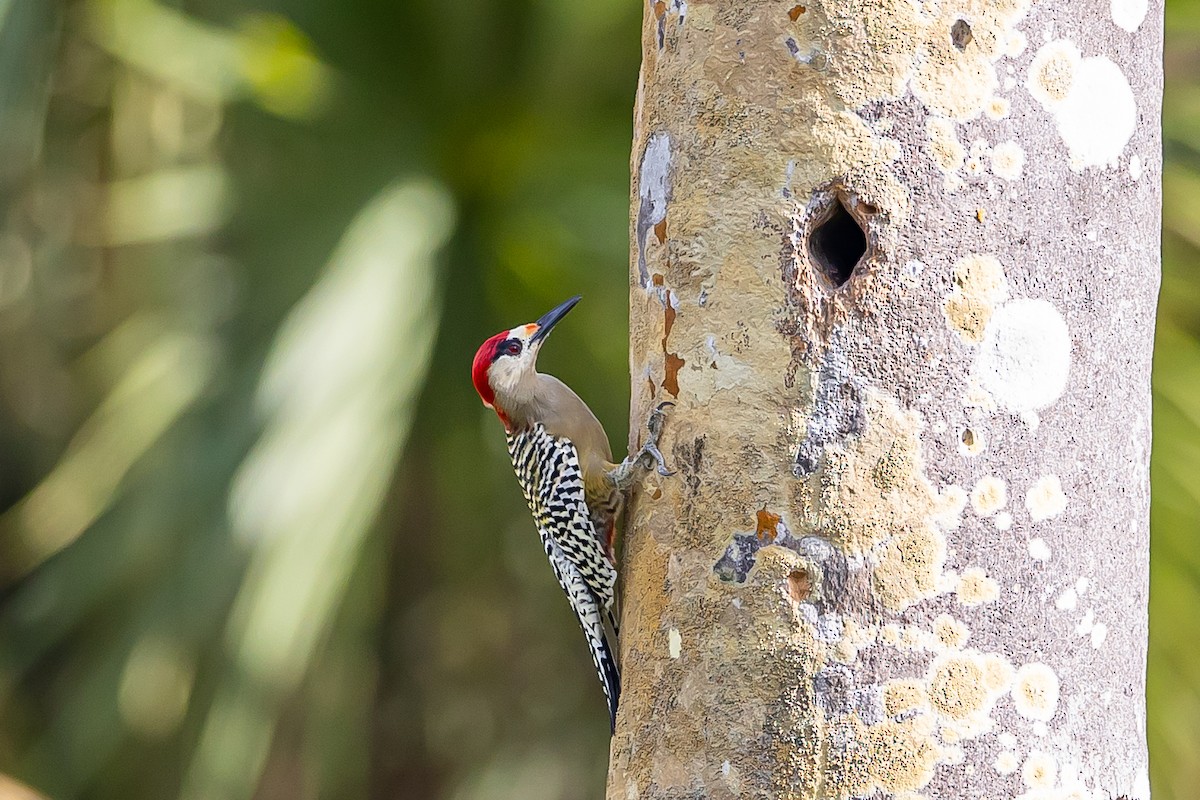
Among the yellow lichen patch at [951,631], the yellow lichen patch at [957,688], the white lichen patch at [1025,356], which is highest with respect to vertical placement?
the white lichen patch at [1025,356]

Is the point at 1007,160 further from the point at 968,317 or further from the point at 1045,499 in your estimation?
the point at 1045,499

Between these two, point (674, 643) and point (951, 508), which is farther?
point (674, 643)

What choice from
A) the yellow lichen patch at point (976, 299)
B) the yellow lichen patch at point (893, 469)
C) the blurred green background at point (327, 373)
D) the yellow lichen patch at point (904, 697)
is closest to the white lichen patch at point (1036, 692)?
the yellow lichen patch at point (904, 697)

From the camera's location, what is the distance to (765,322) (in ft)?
5.47

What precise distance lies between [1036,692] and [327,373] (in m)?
2.52

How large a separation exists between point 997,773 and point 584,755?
11.2 ft

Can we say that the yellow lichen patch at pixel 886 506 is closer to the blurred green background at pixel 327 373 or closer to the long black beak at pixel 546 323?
the long black beak at pixel 546 323

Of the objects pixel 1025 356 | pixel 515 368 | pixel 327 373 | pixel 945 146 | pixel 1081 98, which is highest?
pixel 1081 98

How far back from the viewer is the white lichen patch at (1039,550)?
1551 millimetres

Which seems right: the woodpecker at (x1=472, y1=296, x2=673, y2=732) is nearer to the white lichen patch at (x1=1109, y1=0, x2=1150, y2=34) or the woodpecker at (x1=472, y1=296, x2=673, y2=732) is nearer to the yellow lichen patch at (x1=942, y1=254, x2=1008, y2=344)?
the yellow lichen patch at (x1=942, y1=254, x2=1008, y2=344)

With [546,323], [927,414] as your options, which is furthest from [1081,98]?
[546,323]

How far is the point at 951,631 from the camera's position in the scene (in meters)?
1.54

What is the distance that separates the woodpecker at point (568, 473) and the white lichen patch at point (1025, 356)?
472 millimetres

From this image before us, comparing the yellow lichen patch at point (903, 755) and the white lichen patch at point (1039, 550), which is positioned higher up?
the white lichen patch at point (1039, 550)
